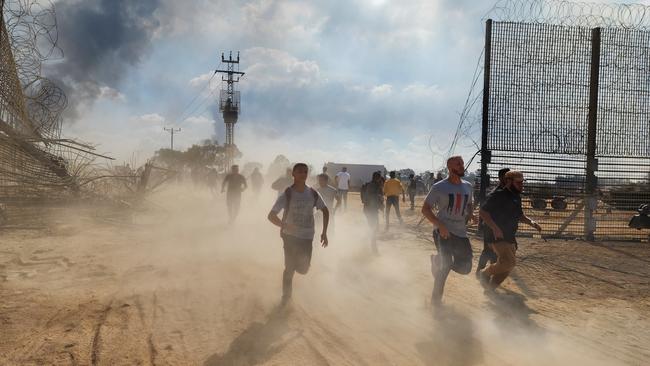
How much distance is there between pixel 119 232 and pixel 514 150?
9.95 m

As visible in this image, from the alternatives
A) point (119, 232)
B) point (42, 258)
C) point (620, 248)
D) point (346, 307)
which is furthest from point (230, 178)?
point (620, 248)

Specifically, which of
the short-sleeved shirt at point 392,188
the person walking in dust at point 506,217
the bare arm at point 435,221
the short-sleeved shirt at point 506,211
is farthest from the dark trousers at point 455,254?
the short-sleeved shirt at point 392,188

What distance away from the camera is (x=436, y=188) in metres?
5.16

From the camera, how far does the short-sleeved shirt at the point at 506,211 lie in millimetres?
5668

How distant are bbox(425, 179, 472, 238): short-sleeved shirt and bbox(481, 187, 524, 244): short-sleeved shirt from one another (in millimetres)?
777

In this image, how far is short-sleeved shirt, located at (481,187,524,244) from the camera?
18.6 ft

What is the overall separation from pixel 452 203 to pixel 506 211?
3.54 ft

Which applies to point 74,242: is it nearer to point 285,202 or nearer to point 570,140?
point 285,202

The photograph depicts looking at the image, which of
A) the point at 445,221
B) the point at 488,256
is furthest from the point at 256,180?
the point at 445,221

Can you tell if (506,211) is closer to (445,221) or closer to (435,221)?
(445,221)

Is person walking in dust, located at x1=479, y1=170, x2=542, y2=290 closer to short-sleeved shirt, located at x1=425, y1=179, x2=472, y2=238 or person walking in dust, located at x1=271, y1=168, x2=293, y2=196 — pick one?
short-sleeved shirt, located at x1=425, y1=179, x2=472, y2=238

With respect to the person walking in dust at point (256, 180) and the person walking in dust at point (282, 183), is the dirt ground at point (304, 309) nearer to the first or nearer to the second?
the person walking in dust at point (282, 183)

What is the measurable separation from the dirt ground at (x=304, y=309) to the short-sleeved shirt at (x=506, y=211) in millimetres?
956

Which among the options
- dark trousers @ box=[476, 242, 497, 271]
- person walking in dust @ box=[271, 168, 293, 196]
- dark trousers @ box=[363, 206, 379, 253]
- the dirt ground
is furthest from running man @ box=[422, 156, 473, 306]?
person walking in dust @ box=[271, 168, 293, 196]
